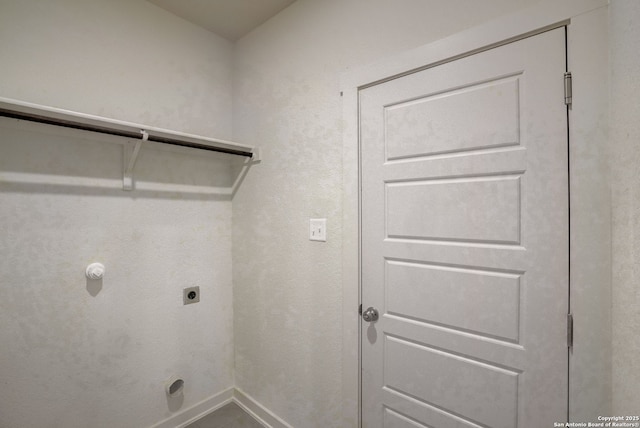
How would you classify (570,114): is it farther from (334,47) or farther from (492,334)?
(334,47)

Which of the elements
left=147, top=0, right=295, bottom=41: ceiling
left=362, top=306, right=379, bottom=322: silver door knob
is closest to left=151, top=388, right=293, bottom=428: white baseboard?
left=362, top=306, right=379, bottom=322: silver door knob

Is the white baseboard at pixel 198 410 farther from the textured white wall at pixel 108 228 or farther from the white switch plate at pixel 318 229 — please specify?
the white switch plate at pixel 318 229

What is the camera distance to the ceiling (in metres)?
1.71

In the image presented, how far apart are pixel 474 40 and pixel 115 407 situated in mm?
2550

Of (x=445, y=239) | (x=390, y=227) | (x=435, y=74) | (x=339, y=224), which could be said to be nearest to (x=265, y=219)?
(x=339, y=224)

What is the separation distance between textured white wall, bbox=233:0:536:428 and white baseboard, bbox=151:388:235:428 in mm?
153

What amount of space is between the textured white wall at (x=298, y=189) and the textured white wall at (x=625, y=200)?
558 mm

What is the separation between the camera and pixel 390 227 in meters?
1.33

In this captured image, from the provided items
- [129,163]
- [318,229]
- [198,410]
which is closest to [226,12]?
[129,163]

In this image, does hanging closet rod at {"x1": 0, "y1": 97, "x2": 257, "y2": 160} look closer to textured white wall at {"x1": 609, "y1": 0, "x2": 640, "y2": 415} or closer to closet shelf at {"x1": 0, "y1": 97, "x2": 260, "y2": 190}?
closet shelf at {"x1": 0, "y1": 97, "x2": 260, "y2": 190}

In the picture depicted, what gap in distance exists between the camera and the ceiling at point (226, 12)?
171 cm

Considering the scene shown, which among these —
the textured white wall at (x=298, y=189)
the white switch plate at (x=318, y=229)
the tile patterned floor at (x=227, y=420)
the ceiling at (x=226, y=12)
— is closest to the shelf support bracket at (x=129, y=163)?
the textured white wall at (x=298, y=189)

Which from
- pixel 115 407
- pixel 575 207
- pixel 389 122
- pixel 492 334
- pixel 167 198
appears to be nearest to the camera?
pixel 575 207

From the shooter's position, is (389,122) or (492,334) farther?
(389,122)
